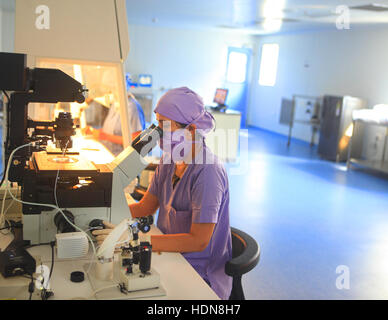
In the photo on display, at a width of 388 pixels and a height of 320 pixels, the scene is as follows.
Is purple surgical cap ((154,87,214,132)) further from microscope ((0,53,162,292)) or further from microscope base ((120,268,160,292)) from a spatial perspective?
microscope base ((120,268,160,292))

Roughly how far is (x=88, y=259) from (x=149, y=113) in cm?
861

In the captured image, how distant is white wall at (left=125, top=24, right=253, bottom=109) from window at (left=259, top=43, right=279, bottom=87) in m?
0.60

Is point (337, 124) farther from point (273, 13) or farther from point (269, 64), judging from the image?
point (269, 64)

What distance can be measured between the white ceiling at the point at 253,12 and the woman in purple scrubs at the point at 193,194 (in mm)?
4070

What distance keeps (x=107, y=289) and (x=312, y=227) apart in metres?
3.18

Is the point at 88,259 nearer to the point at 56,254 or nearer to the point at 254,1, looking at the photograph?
the point at 56,254

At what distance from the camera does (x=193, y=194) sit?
1.66m

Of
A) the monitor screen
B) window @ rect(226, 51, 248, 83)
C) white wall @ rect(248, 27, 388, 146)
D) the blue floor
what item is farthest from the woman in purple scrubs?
window @ rect(226, 51, 248, 83)

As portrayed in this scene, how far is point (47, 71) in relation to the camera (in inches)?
56.6

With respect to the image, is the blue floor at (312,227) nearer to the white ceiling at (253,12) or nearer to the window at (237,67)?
the white ceiling at (253,12)

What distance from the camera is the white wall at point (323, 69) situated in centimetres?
721

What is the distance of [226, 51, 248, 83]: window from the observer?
1114 cm

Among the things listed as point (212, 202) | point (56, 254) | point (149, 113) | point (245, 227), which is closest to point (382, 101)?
point (245, 227)

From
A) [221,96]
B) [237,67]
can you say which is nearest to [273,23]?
[221,96]
